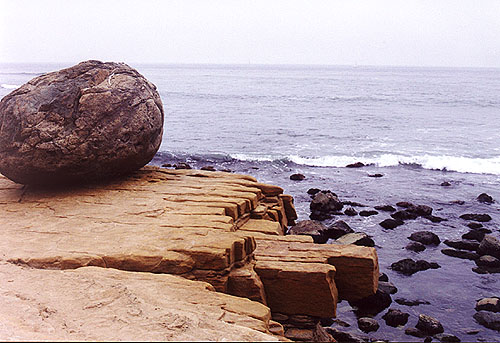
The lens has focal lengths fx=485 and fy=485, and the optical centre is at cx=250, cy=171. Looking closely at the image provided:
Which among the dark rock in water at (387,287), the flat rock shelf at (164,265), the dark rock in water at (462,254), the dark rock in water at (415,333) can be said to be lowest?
the dark rock in water at (415,333)

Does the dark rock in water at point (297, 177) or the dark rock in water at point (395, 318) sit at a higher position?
the dark rock in water at point (395, 318)

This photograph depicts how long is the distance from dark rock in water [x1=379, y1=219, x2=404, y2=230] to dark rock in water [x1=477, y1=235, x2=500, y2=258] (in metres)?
2.57

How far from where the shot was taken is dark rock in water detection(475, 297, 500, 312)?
31.1 ft

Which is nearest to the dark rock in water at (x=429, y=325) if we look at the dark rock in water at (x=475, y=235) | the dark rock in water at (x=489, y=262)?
the dark rock in water at (x=489, y=262)

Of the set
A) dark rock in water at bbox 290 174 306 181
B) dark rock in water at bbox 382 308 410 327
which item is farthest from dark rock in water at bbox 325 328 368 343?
dark rock in water at bbox 290 174 306 181

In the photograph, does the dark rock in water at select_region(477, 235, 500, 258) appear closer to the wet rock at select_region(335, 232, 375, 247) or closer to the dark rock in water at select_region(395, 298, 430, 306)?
the wet rock at select_region(335, 232, 375, 247)

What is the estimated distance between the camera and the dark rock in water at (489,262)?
11.4 m

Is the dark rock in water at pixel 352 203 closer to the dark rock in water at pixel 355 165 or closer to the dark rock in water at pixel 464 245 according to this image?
the dark rock in water at pixel 464 245

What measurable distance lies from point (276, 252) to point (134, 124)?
429cm

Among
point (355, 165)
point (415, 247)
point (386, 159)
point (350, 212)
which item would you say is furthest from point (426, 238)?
point (386, 159)

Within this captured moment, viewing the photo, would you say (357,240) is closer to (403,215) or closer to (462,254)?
(462,254)

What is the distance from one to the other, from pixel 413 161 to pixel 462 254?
13305 millimetres

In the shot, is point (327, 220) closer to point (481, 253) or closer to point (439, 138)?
point (481, 253)

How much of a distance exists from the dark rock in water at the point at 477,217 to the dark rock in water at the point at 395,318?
23.8 feet
